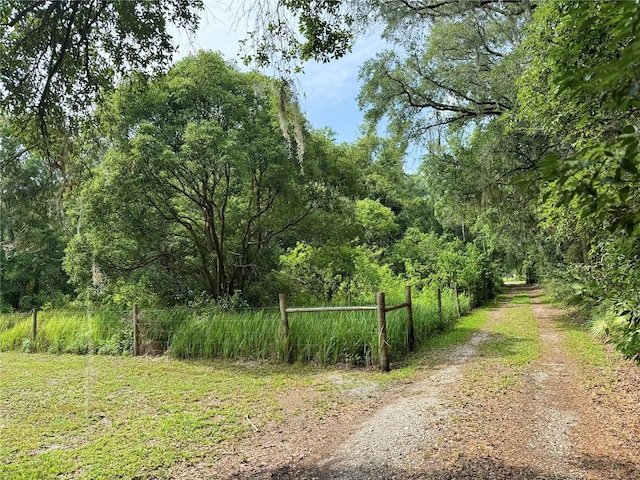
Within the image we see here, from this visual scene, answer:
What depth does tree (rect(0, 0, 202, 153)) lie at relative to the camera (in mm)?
3273

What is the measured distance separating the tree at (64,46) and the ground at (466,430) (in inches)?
128

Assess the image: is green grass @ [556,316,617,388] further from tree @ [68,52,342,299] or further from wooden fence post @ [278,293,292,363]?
tree @ [68,52,342,299]

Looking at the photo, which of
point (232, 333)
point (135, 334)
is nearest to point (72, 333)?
point (135, 334)

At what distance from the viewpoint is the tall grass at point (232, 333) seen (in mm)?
7117

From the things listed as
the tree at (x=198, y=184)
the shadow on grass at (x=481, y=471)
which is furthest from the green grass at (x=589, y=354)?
the tree at (x=198, y=184)

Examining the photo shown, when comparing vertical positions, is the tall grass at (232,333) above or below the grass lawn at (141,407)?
above

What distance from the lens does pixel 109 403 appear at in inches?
220

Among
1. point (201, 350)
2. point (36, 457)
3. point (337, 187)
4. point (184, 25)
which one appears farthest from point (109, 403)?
point (337, 187)

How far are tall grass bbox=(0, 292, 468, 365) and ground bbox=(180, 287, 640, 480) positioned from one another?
3.15ft

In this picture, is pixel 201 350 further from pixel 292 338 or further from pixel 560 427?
pixel 560 427

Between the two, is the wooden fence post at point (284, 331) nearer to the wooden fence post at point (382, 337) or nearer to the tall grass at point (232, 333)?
the tall grass at point (232, 333)

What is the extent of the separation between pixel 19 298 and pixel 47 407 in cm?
1560

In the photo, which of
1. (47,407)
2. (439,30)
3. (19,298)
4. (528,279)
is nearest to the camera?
(47,407)

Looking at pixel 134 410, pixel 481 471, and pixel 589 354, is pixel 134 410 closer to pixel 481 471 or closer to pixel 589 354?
pixel 481 471
